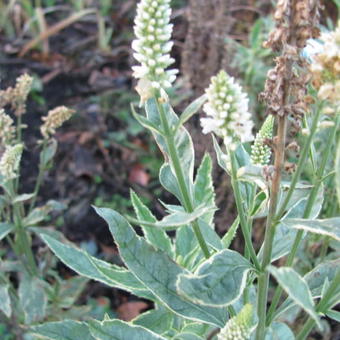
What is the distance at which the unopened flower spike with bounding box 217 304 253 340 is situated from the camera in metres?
1.11

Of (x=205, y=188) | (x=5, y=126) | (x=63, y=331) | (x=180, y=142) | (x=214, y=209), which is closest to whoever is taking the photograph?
(x=214, y=209)

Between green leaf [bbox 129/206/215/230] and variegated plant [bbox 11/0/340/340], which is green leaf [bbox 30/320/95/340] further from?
green leaf [bbox 129/206/215/230]

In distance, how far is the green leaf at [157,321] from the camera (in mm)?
1576

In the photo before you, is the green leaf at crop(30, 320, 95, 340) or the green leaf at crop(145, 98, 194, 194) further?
the green leaf at crop(30, 320, 95, 340)

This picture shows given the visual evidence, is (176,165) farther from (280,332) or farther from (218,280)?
(280,332)

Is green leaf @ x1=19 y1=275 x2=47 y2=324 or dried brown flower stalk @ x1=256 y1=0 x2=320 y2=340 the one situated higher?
dried brown flower stalk @ x1=256 y1=0 x2=320 y2=340

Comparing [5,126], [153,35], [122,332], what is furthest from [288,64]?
[5,126]

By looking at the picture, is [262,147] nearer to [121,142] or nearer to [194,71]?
[194,71]

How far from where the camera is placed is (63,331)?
1501 mm

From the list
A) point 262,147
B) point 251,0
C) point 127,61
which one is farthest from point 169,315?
point 251,0

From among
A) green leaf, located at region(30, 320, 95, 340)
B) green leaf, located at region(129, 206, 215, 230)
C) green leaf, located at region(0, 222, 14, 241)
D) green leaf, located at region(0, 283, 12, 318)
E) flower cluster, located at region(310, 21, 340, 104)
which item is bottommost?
green leaf, located at region(0, 283, 12, 318)

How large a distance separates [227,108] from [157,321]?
80 cm

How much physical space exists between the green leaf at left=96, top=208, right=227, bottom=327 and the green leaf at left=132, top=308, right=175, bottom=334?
277 millimetres

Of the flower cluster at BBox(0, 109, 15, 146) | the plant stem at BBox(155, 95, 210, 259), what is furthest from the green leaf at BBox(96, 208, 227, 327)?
the flower cluster at BBox(0, 109, 15, 146)
